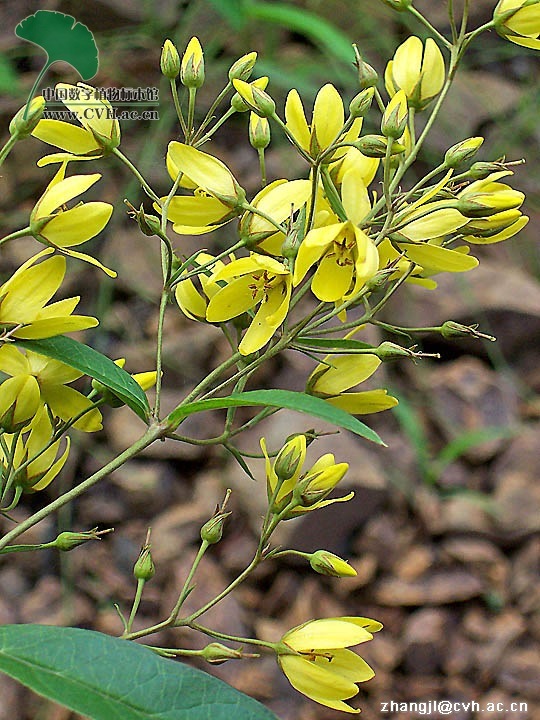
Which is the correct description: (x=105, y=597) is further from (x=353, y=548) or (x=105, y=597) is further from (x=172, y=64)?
(x=172, y=64)

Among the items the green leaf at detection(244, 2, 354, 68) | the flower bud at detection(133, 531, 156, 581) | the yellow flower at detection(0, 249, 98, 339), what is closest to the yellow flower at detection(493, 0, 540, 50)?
the yellow flower at detection(0, 249, 98, 339)

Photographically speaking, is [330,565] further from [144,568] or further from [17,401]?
[17,401]

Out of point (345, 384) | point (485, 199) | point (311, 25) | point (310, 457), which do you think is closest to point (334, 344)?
point (345, 384)

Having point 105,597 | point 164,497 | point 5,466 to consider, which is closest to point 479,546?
point 164,497

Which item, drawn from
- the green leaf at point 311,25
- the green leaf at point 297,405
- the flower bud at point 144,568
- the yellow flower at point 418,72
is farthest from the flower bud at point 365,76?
the green leaf at point 311,25

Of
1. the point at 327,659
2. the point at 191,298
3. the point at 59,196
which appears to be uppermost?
the point at 59,196

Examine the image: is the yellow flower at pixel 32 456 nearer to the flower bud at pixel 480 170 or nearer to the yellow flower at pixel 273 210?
the yellow flower at pixel 273 210

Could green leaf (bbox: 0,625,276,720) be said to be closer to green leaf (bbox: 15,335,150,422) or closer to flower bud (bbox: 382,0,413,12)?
green leaf (bbox: 15,335,150,422)
